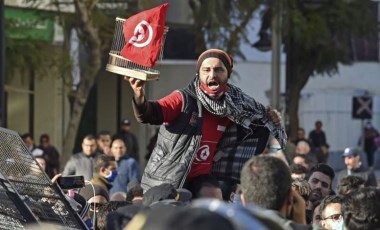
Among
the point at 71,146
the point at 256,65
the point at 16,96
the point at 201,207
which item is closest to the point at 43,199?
the point at 201,207

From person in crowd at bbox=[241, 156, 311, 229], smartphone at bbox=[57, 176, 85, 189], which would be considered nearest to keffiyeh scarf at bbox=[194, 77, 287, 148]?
smartphone at bbox=[57, 176, 85, 189]

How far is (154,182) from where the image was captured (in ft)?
23.8

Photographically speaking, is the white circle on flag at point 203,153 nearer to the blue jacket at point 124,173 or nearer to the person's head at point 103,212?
the person's head at point 103,212

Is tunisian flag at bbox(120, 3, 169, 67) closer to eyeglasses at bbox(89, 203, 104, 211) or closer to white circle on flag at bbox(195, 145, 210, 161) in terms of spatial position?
white circle on flag at bbox(195, 145, 210, 161)

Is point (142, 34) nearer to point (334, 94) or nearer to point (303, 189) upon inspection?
point (303, 189)

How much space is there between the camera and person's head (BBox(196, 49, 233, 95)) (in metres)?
7.21

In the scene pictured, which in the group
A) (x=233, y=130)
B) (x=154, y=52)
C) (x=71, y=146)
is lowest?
(x=71, y=146)

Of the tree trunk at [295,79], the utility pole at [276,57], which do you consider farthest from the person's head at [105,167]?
the tree trunk at [295,79]

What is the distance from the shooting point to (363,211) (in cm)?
522

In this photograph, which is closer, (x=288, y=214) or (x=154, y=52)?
(x=288, y=214)

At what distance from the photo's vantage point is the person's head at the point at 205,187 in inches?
267

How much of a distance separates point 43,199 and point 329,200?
2.39 metres

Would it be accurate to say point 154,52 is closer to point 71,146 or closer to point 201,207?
point 201,207

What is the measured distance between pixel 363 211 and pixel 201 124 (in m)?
2.19
